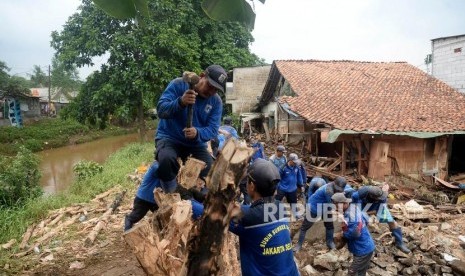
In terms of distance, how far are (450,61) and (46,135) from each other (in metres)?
24.5

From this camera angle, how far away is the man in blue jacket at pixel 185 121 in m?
2.71

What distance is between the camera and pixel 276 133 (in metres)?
16.2

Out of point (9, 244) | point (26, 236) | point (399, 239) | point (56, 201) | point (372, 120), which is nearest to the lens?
point (399, 239)

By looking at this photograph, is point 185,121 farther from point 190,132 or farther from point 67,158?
point 67,158

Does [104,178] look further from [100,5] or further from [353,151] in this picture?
[100,5]

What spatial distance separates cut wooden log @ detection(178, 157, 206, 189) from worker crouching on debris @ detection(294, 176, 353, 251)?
10.3ft

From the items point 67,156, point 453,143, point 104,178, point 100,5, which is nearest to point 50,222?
point 104,178

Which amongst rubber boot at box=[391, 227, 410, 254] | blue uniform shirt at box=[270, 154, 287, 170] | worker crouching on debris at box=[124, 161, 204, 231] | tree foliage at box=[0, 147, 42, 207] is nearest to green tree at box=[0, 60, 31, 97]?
tree foliage at box=[0, 147, 42, 207]

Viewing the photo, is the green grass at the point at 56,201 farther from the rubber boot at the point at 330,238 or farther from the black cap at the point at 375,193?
the black cap at the point at 375,193

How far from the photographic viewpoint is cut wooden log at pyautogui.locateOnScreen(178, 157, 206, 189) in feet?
8.93

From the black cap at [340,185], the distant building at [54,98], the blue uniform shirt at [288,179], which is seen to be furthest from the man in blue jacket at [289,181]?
the distant building at [54,98]

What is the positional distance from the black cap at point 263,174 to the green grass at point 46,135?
21246 millimetres

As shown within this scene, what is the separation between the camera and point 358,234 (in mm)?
4199

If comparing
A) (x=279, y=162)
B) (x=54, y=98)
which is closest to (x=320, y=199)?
(x=279, y=162)
